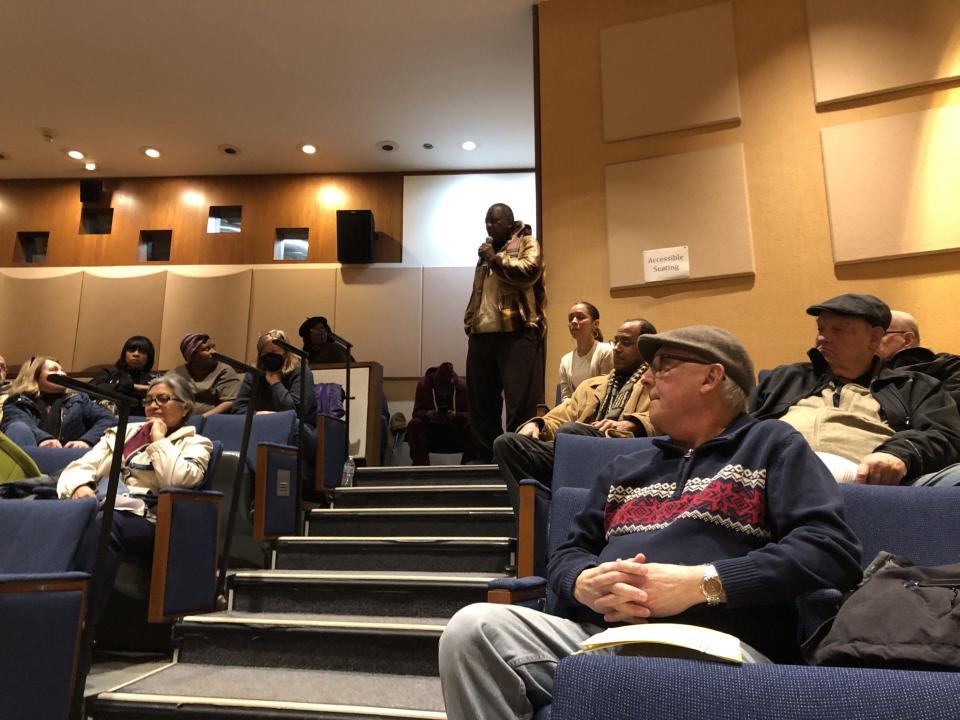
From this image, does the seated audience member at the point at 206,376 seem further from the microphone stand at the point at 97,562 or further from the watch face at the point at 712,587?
the watch face at the point at 712,587

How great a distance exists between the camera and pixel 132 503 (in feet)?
8.32

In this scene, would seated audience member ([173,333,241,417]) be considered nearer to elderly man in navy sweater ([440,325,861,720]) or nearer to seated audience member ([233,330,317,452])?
seated audience member ([233,330,317,452])

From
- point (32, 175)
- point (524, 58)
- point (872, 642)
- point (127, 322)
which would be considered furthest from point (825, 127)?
point (32, 175)

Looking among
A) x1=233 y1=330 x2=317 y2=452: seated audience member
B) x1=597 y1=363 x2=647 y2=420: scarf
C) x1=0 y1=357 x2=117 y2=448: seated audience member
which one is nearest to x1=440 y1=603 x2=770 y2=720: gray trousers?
x1=597 y1=363 x2=647 y2=420: scarf

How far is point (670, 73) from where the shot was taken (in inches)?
162

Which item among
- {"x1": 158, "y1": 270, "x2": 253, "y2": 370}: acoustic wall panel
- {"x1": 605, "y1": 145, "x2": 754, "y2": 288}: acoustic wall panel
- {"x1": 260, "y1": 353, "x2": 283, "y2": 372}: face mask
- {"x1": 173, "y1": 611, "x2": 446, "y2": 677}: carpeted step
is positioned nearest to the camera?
{"x1": 173, "y1": 611, "x2": 446, "y2": 677}: carpeted step

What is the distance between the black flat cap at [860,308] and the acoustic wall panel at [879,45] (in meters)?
1.97

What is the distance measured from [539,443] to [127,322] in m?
5.24

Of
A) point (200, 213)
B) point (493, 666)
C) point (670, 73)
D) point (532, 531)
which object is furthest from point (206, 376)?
point (493, 666)

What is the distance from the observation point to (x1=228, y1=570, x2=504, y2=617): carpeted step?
2.50m

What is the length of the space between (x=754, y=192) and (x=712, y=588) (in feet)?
10.2

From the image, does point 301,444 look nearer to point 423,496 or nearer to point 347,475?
→ point 347,475

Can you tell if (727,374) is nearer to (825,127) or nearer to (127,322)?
(825,127)

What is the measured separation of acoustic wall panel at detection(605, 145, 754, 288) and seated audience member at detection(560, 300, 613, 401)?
472 millimetres
